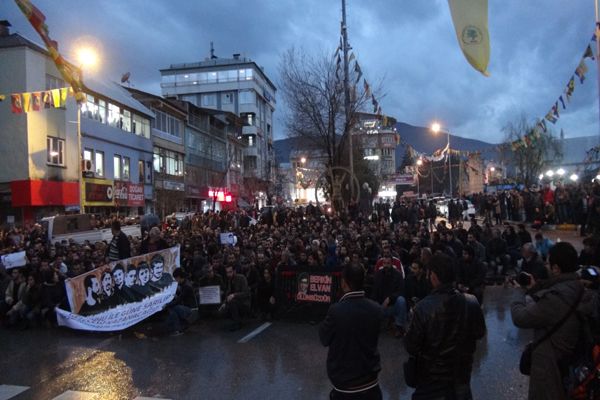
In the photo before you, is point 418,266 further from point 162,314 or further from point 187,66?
point 187,66

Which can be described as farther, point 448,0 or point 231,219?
point 231,219

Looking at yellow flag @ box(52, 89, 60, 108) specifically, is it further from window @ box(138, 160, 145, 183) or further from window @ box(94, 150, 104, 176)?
window @ box(138, 160, 145, 183)

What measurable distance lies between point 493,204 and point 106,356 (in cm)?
2189

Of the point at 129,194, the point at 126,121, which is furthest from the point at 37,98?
the point at 126,121

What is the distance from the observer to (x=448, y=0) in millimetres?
6340

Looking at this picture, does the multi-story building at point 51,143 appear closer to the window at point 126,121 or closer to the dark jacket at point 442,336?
the window at point 126,121

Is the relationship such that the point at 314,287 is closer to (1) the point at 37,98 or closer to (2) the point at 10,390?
(2) the point at 10,390

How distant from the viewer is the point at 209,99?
79375mm

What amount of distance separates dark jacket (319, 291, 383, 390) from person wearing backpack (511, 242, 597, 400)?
1095 mm

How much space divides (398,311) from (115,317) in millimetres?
5587

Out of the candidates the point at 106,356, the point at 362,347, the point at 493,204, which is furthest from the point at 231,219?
the point at 362,347

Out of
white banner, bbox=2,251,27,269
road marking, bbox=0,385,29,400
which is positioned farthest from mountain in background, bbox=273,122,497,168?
road marking, bbox=0,385,29,400

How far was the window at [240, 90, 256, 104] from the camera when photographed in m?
75.2

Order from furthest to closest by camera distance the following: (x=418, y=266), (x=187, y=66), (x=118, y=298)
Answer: (x=187, y=66), (x=118, y=298), (x=418, y=266)
